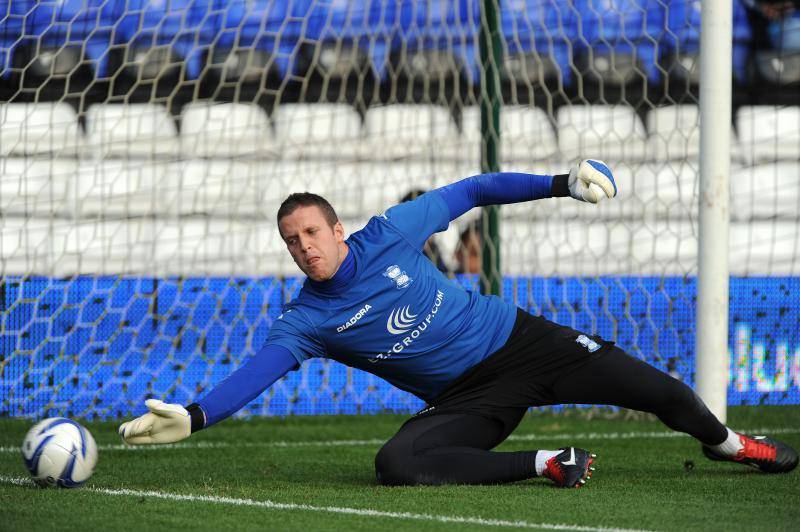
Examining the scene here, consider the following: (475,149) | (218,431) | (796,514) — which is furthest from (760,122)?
(796,514)

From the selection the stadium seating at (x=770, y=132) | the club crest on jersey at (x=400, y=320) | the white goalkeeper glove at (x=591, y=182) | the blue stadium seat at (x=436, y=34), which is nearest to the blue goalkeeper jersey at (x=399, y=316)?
the club crest on jersey at (x=400, y=320)

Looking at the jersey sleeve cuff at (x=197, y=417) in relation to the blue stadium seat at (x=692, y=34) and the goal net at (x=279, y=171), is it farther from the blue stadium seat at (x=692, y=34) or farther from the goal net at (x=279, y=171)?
the blue stadium seat at (x=692, y=34)

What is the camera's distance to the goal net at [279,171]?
8.37 m

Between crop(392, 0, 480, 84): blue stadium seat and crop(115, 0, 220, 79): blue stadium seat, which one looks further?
crop(392, 0, 480, 84): blue stadium seat

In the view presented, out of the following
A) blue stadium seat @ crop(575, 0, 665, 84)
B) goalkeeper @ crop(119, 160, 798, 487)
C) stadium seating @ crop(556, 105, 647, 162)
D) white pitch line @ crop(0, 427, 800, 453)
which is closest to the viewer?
goalkeeper @ crop(119, 160, 798, 487)

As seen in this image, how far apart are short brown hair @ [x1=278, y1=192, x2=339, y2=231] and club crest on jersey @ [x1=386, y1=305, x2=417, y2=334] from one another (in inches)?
18.3

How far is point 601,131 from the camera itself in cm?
1166

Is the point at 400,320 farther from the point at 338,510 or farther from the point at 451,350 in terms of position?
the point at 338,510

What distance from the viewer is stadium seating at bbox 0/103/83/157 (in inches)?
316

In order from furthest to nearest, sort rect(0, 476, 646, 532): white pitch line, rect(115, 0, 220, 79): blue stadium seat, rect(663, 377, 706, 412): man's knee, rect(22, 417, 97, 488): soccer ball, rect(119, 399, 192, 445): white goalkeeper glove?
rect(115, 0, 220, 79): blue stadium seat
rect(663, 377, 706, 412): man's knee
rect(22, 417, 97, 488): soccer ball
rect(119, 399, 192, 445): white goalkeeper glove
rect(0, 476, 646, 532): white pitch line

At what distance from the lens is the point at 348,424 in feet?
27.2

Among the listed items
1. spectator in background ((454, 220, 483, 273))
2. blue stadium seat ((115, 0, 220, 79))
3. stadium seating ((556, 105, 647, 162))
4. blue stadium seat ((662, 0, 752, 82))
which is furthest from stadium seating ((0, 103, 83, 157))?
blue stadium seat ((662, 0, 752, 82))

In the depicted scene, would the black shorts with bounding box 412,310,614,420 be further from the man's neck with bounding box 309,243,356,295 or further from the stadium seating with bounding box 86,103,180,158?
the stadium seating with bounding box 86,103,180,158

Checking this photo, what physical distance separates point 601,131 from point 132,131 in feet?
14.6
